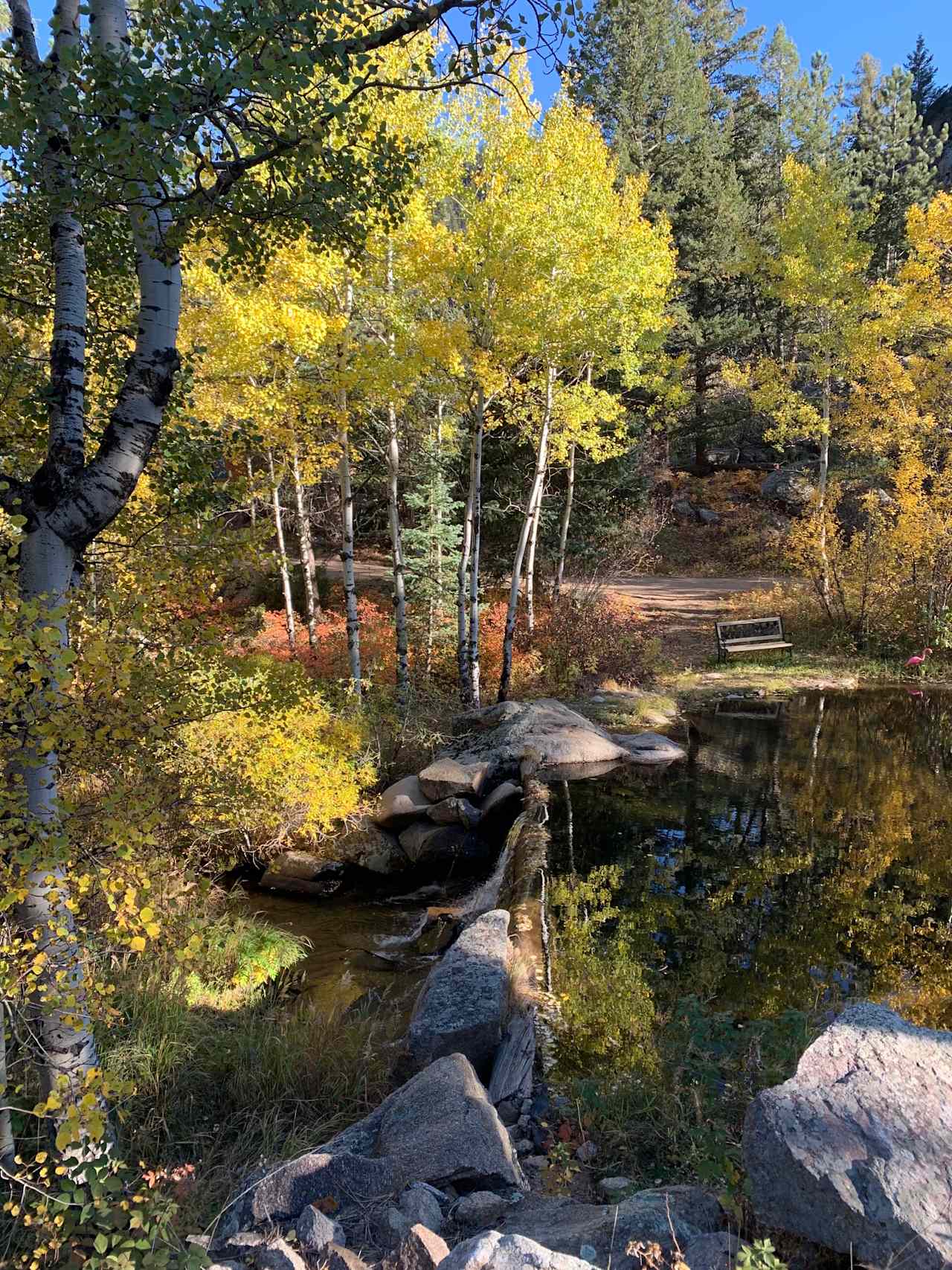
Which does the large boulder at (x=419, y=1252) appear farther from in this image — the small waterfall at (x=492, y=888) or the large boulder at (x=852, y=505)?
the large boulder at (x=852, y=505)

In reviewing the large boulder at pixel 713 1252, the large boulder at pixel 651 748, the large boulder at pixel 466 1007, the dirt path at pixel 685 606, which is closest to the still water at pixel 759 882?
the large boulder at pixel 651 748

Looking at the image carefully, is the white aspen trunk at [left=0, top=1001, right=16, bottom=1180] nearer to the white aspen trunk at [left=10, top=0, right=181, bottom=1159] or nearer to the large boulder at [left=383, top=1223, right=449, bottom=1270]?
the white aspen trunk at [left=10, top=0, right=181, bottom=1159]

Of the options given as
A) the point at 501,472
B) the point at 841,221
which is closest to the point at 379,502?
the point at 501,472

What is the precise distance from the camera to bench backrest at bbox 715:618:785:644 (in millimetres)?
15609

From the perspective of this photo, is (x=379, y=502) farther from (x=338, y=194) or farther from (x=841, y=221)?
(x=338, y=194)

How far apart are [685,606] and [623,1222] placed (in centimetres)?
1770

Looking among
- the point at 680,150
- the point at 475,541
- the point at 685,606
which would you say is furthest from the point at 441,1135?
the point at 680,150

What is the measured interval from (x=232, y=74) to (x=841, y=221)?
16.4 m

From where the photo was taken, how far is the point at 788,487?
24.7 metres

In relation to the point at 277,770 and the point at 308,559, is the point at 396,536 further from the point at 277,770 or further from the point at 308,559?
the point at 308,559

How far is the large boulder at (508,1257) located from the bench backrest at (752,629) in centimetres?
1433

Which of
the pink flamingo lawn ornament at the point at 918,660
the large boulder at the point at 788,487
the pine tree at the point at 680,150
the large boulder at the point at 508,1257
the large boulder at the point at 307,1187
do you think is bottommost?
the large boulder at the point at 307,1187

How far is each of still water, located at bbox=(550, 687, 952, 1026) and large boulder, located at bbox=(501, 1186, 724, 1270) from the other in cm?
229

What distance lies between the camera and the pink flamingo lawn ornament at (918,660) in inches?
571
